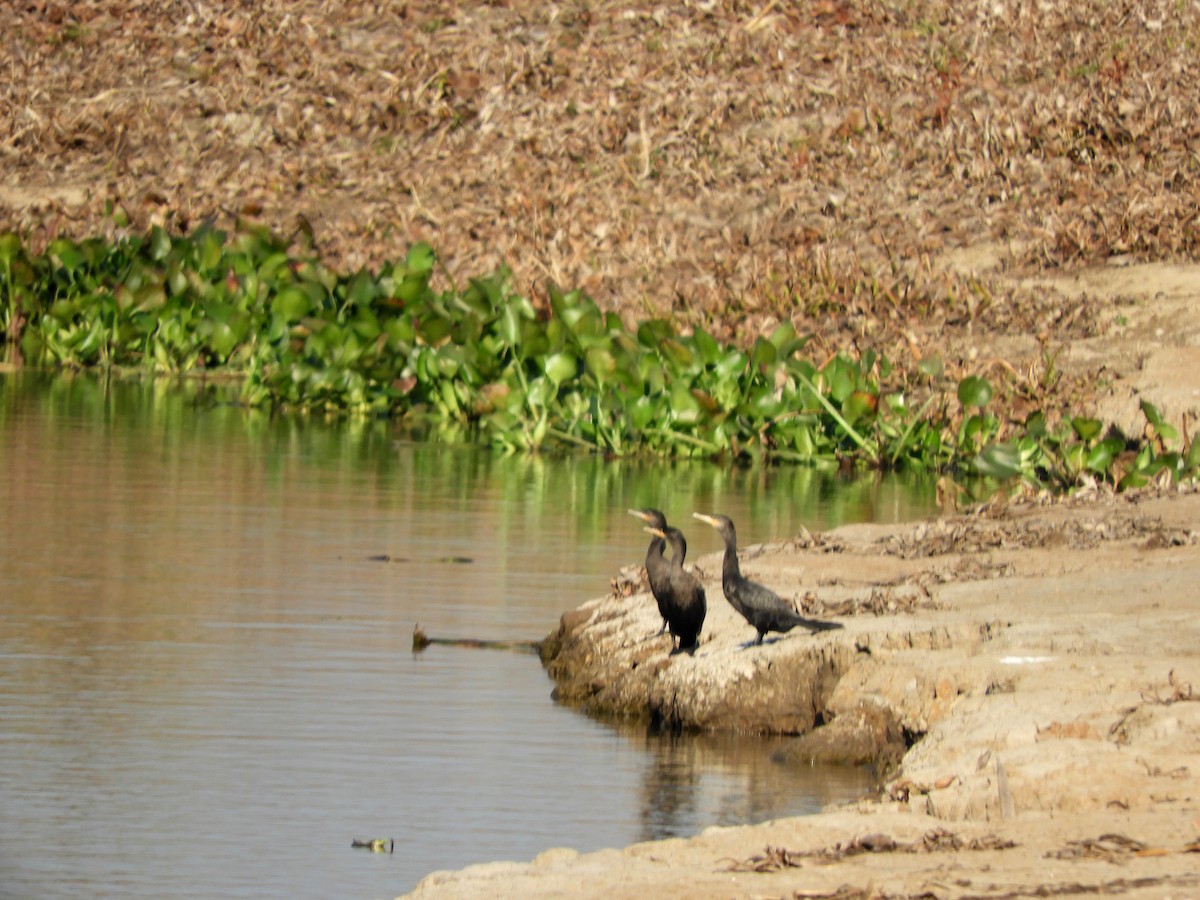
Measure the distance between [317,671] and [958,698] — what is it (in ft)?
7.63

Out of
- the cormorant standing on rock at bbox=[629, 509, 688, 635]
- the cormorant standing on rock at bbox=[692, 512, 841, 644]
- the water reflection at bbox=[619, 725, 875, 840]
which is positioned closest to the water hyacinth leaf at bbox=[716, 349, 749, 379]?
the cormorant standing on rock at bbox=[629, 509, 688, 635]

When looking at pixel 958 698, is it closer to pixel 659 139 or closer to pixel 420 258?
pixel 420 258

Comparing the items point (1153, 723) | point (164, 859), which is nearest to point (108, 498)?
point (164, 859)

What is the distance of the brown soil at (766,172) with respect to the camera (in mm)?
10312

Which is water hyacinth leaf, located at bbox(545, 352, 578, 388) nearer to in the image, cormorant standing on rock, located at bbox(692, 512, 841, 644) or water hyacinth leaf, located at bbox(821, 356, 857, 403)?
water hyacinth leaf, located at bbox(821, 356, 857, 403)

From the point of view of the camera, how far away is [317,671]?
795 cm

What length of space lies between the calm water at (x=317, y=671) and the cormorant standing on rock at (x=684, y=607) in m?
0.49

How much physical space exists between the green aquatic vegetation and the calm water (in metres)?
0.58

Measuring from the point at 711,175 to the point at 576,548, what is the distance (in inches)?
395

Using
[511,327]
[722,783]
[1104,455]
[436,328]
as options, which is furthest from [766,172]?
[722,783]

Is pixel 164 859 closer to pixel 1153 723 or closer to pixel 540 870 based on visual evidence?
pixel 540 870

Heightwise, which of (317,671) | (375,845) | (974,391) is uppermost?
(974,391)

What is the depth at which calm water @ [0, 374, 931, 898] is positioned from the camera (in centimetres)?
596

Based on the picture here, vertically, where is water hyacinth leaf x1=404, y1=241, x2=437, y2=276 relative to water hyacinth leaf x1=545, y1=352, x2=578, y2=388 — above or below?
above
